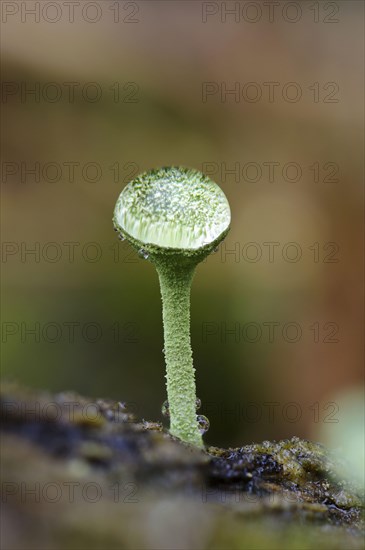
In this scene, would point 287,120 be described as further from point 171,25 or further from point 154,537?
point 154,537

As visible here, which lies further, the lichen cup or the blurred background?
the blurred background

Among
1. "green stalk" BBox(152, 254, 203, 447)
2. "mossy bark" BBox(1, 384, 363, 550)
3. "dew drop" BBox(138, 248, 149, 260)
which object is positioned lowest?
"mossy bark" BBox(1, 384, 363, 550)

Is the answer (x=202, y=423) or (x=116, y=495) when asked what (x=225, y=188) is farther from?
(x=116, y=495)

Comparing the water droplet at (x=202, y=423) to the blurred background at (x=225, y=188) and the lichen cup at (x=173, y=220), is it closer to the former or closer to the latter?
the lichen cup at (x=173, y=220)

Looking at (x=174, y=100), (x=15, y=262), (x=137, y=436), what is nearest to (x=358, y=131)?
(x=174, y=100)

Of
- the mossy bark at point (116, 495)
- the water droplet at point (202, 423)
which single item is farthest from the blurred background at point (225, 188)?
the mossy bark at point (116, 495)

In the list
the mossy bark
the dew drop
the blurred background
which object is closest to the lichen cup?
the dew drop

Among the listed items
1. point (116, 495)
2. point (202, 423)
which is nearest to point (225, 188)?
point (202, 423)

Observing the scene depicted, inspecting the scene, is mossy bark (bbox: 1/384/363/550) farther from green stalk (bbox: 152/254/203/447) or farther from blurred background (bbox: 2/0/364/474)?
blurred background (bbox: 2/0/364/474)
